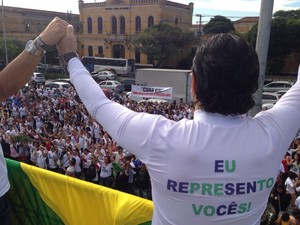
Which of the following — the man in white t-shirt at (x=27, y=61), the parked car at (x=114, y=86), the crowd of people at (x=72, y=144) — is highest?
the man in white t-shirt at (x=27, y=61)

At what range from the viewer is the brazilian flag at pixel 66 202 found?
2131 mm

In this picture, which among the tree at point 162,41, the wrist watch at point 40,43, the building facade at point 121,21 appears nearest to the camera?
the wrist watch at point 40,43

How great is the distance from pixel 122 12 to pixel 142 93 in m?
35.1

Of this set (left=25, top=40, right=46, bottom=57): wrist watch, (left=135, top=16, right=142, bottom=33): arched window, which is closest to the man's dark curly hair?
(left=25, top=40, right=46, bottom=57): wrist watch

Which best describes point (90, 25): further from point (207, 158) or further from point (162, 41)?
point (207, 158)

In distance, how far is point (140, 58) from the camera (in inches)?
1944

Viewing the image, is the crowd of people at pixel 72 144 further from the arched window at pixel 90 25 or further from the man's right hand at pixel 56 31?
the arched window at pixel 90 25

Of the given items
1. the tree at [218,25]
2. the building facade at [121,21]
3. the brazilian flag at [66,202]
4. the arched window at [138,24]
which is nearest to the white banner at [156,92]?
the brazilian flag at [66,202]

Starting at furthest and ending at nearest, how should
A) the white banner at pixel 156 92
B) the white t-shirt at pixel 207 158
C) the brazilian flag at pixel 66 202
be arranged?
the white banner at pixel 156 92
the brazilian flag at pixel 66 202
the white t-shirt at pixel 207 158

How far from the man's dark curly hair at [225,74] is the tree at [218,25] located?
44.2 metres

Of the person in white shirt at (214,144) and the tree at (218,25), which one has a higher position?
the tree at (218,25)

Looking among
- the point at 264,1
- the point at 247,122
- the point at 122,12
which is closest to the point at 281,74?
the point at 122,12

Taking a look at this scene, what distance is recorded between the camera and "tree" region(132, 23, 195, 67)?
41469 millimetres

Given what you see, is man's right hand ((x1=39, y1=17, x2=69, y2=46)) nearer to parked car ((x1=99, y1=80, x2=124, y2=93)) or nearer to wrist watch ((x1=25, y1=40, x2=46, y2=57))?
wrist watch ((x1=25, y1=40, x2=46, y2=57))
